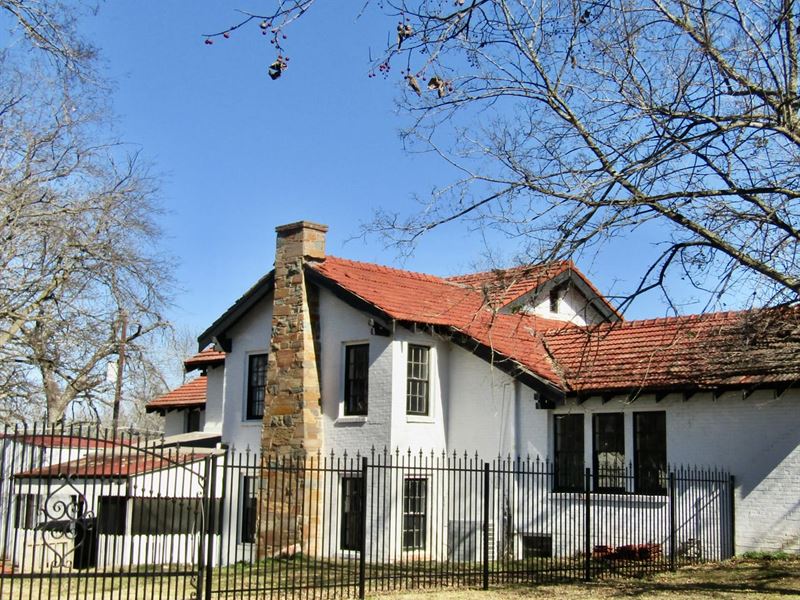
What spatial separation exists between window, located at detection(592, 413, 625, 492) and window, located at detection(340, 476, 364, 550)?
16.7 ft

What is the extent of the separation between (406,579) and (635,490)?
256 inches

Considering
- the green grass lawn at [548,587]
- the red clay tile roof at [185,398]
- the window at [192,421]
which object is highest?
the red clay tile roof at [185,398]

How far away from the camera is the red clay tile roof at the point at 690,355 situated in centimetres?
1767

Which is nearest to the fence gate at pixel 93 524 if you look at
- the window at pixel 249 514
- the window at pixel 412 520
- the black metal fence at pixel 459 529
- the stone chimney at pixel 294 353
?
the black metal fence at pixel 459 529

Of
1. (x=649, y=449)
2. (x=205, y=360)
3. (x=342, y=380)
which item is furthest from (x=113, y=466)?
→ (x=205, y=360)

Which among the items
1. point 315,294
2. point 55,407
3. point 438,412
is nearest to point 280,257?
point 315,294

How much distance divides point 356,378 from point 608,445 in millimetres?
5780

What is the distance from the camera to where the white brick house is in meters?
19.2

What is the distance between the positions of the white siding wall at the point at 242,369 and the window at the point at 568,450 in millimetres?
7299

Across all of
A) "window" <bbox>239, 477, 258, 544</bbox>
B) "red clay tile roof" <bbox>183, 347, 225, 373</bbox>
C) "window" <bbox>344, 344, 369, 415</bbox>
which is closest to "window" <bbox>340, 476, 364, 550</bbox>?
"window" <bbox>344, 344, 369, 415</bbox>

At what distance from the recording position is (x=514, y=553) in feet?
67.6

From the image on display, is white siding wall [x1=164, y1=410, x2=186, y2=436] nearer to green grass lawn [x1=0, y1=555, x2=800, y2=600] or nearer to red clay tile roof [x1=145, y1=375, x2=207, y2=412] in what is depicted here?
red clay tile roof [x1=145, y1=375, x2=207, y2=412]

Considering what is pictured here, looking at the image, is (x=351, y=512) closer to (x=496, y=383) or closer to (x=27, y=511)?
(x=496, y=383)

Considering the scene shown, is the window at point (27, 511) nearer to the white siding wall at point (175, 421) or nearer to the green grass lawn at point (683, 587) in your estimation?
the green grass lawn at point (683, 587)
